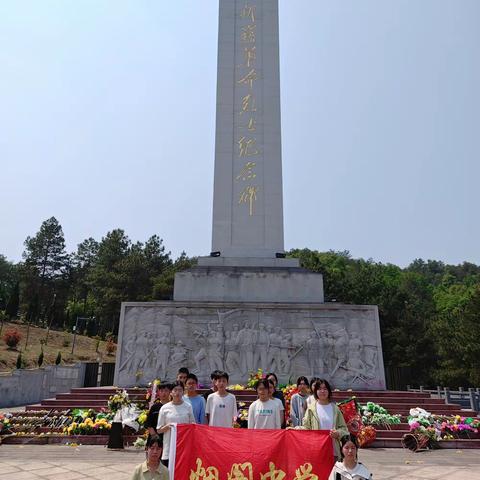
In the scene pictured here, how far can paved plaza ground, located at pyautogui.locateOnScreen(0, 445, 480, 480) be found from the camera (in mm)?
5031

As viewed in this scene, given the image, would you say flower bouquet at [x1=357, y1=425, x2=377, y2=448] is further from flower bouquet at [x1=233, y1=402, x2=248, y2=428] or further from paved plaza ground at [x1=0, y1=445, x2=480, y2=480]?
flower bouquet at [x1=233, y1=402, x2=248, y2=428]

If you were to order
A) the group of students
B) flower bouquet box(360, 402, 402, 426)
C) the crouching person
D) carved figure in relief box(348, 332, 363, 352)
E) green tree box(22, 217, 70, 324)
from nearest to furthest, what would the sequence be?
1. the crouching person
2. the group of students
3. flower bouquet box(360, 402, 402, 426)
4. carved figure in relief box(348, 332, 363, 352)
5. green tree box(22, 217, 70, 324)

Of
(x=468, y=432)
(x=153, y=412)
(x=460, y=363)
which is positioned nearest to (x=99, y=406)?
(x=153, y=412)

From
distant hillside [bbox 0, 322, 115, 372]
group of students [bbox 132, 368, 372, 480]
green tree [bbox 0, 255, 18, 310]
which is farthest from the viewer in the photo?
green tree [bbox 0, 255, 18, 310]

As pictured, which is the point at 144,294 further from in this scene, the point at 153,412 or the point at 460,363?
the point at 153,412

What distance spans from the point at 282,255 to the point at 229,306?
2765 millimetres

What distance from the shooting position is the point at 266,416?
13.8 ft

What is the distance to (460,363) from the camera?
71.1 ft

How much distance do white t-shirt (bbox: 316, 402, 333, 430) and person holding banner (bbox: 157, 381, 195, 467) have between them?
1.19 meters

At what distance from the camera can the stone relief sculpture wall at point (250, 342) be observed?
33.4 ft

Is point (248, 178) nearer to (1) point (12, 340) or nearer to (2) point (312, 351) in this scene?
(2) point (312, 351)

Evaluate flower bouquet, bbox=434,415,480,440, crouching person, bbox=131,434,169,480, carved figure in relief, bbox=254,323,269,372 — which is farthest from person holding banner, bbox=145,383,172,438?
carved figure in relief, bbox=254,323,269,372

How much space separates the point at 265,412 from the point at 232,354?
20.1ft

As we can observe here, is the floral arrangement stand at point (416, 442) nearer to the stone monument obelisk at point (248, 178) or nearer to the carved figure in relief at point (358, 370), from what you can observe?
the carved figure in relief at point (358, 370)
